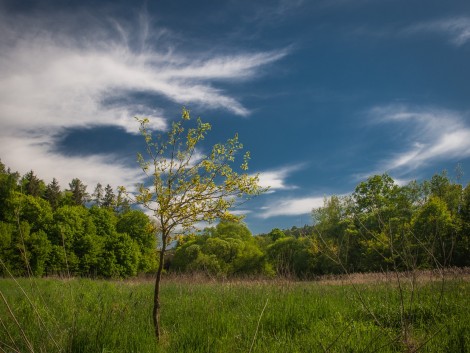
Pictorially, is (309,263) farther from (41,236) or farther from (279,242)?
(41,236)

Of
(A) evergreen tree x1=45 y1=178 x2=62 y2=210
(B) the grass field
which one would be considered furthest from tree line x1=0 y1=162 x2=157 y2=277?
(B) the grass field

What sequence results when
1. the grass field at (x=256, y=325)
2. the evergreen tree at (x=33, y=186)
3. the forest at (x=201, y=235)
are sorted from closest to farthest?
the grass field at (x=256, y=325)
the forest at (x=201, y=235)
the evergreen tree at (x=33, y=186)

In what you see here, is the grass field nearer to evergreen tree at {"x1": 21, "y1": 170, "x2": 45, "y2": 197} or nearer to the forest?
the forest

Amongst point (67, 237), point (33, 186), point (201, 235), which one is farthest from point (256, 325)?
point (33, 186)

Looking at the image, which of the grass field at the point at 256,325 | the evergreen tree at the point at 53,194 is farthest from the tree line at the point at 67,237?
the grass field at the point at 256,325

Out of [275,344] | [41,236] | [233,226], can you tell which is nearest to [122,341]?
[275,344]

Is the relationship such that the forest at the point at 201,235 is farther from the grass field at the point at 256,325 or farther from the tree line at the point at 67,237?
the grass field at the point at 256,325

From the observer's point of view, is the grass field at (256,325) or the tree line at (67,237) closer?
the grass field at (256,325)

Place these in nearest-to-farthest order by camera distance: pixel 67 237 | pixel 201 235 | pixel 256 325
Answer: pixel 256 325 < pixel 67 237 < pixel 201 235

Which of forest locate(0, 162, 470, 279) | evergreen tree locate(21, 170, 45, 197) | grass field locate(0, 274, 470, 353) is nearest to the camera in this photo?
grass field locate(0, 274, 470, 353)

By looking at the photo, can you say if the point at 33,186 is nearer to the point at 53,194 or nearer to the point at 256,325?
the point at 53,194

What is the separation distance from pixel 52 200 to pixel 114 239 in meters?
14.1

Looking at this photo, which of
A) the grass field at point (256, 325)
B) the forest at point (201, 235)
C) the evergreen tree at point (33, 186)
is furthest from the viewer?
the evergreen tree at point (33, 186)

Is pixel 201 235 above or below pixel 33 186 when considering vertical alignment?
below
